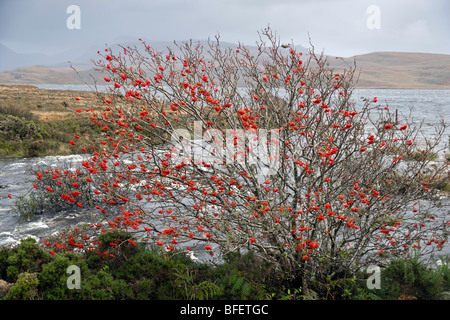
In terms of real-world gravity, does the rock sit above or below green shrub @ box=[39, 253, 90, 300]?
below

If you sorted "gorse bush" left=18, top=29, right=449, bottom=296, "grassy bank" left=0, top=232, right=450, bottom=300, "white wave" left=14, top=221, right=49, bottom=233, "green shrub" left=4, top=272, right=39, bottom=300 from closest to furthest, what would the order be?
1. "green shrub" left=4, top=272, right=39, bottom=300
2. "grassy bank" left=0, top=232, right=450, bottom=300
3. "gorse bush" left=18, top=29, right=449, bottom=296
4. "white wave" left=14, top=221, right=49, bottom=233

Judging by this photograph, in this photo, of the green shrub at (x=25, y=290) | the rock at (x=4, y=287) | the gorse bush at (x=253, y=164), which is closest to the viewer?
the green shrub at (x=25, y=290)

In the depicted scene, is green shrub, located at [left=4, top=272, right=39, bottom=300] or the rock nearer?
green shrub, located at [left=4, top=272, right=39, bottom=300]

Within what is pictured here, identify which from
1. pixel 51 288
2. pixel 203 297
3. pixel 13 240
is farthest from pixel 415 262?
pixel 13 240

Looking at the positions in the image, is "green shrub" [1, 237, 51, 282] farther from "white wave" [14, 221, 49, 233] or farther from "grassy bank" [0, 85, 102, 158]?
"grassy bank" [0, 85, 102, 158]

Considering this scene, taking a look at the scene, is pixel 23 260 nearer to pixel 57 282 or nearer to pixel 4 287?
pixel 4 287

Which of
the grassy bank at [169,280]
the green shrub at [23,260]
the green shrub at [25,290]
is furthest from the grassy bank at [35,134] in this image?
the green shrub at [25,290]

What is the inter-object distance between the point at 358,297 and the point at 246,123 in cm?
309

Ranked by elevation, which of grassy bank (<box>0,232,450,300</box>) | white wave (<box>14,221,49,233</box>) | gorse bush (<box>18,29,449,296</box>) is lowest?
white wave (<box>14,221,49,233</box>)

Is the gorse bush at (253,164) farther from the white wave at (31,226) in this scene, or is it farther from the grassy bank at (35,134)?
the grassy bank at (35,134)

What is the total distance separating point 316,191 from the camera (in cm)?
565

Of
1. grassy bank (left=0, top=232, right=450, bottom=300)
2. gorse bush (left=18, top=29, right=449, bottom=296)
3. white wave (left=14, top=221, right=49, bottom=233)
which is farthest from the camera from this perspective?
white wave (left=14, top=221, right=49, bottom=233)

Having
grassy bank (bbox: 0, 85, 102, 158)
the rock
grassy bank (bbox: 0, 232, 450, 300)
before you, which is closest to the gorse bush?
grassy bank (bbox: 0, 232, 450, 300)
